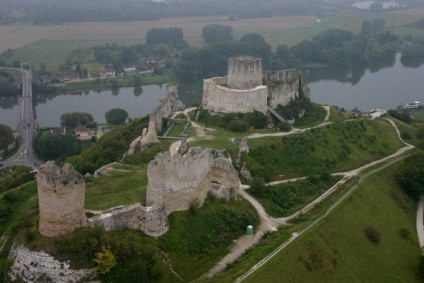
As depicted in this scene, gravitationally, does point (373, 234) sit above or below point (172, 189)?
below

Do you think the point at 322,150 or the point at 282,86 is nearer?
the point at 322,150

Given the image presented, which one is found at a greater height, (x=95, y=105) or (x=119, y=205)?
(x=119, y=205)

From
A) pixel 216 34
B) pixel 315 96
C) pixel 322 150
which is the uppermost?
pixel 216 34

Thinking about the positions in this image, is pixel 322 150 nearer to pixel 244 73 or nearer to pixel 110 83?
pixel 244 73

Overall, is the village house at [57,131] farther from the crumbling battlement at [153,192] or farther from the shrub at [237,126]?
the crumbling battlement at [153,192]

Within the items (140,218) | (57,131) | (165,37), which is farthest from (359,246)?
(165,37)

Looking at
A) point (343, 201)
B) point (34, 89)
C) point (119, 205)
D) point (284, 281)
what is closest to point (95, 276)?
point (119, 205)

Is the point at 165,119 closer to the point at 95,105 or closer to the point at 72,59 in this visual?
the point at 95,105
